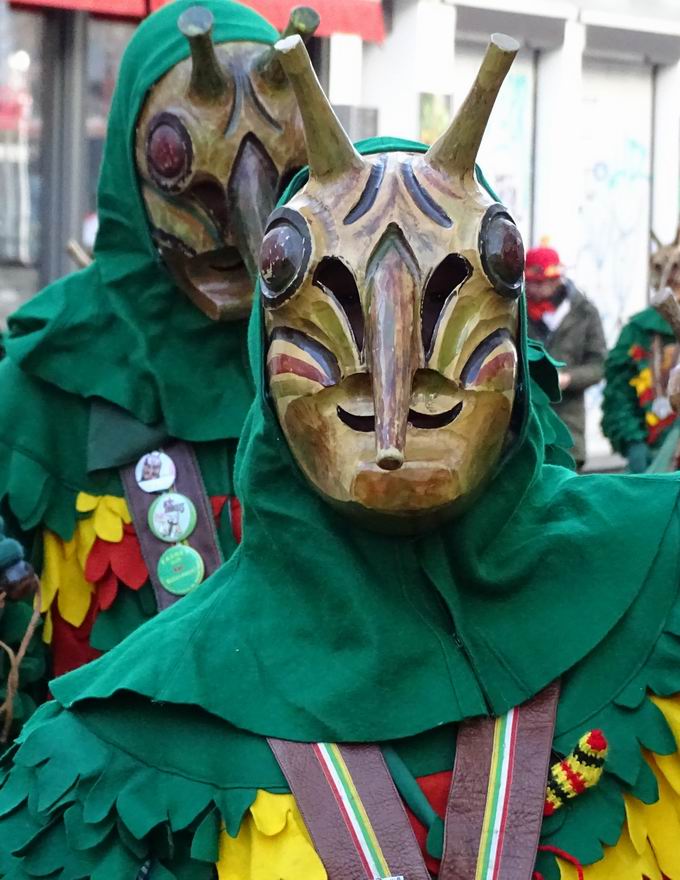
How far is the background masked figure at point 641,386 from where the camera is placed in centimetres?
698

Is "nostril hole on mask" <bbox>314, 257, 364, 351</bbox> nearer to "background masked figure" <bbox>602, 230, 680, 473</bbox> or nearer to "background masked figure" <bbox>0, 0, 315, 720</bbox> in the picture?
"background masked figure" <bbox>0, 0, 315, 720</bbox>

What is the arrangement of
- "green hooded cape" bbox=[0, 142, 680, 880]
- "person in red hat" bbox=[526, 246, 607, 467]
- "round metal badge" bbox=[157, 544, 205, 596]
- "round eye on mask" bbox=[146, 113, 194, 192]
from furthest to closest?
1. "person in red hat" bbox=[526, 246, 607, 467]
2. "round eye on mask" bbox=[146, 113, 194, 192]
3. "round metal badge" bbox=[157, 544, 205, 596]
4. "green hooded cape" bbox=[0, 142, 680, 880]

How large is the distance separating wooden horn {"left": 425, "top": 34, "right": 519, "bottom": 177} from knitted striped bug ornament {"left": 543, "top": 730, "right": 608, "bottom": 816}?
0.72 m

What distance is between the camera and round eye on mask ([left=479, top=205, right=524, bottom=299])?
7.17 feet

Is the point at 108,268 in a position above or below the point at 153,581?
above

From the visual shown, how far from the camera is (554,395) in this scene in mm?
2939

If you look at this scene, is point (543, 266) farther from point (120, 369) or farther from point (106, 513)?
point (106, 513)

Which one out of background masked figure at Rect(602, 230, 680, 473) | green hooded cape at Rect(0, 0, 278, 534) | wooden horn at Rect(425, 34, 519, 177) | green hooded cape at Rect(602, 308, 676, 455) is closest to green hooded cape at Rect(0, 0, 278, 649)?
green hooded cape at Rect(0, 0, 278, 534)

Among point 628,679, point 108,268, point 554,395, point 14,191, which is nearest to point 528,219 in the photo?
point 14,191

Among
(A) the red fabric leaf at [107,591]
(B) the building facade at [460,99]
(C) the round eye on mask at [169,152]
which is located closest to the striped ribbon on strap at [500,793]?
(A) the red fabric leaf at [107,591]

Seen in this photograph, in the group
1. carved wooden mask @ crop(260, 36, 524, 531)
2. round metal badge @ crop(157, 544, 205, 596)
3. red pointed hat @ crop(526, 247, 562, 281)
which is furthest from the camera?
red pointed hat @ crop(526, 247, 562, 281)

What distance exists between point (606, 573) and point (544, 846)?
35 centimetres

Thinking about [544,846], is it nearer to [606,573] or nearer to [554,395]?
[606,573]

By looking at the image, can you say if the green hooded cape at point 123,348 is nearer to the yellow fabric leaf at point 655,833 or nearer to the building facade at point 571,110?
the yellow fabric leaf at point 655,833
